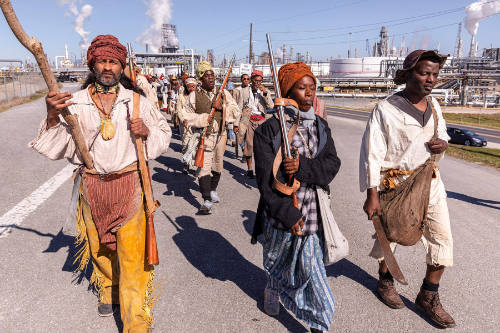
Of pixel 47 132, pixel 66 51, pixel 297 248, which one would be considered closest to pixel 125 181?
pixel 47 132

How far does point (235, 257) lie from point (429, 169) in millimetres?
2181

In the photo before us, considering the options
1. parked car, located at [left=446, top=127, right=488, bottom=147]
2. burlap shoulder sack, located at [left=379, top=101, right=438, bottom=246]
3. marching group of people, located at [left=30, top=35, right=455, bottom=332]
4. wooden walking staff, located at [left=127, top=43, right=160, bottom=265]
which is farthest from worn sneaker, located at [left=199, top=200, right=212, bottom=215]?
parked car, located at [left=446, top=127, right=488, bottom=147]

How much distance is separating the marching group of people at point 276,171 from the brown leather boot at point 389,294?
2cm

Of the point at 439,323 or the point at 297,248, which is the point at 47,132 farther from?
the point at 439,323

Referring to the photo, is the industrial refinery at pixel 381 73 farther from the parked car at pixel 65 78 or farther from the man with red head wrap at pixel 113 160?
the man with red head wrap at pixel 113 160

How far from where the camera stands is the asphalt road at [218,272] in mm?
2863

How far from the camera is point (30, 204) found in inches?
215

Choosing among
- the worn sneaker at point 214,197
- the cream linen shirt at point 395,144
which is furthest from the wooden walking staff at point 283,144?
the worn sneaker at point 214,197

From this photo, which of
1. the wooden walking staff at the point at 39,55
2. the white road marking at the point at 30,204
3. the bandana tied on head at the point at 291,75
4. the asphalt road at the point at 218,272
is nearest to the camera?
the wooden walking staff at the point at 39,55

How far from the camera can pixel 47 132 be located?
2.39 metres

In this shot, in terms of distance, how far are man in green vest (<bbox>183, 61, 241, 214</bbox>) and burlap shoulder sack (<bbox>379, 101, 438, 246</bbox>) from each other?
3.06m

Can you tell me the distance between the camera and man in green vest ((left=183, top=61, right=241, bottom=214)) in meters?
5.49

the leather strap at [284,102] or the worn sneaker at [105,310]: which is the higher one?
the leather strap at [284,102]

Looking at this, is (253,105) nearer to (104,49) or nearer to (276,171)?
(104,49)
